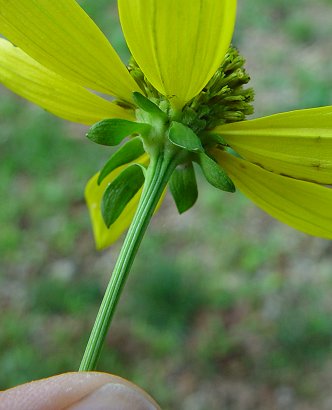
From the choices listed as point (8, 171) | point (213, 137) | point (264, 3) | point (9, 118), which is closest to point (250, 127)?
point (213, 137)

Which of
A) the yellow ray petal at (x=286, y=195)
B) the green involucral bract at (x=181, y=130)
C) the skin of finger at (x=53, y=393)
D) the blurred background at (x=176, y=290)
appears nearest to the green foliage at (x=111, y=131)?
the green involucral bract at (x=181, y=130)

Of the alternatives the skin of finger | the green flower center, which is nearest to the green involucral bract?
the green flower center

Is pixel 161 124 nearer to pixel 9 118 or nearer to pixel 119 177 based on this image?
pixel 119 177

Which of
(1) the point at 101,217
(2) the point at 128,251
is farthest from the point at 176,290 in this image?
(2) the point at 128,251

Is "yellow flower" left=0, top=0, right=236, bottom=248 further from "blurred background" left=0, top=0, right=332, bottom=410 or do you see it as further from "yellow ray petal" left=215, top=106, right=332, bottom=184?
"blurred background" left=0, top=0, right=332, bottom=410

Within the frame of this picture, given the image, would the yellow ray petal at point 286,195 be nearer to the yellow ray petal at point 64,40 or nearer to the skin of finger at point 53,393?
the yellow ray petal at point 64,40

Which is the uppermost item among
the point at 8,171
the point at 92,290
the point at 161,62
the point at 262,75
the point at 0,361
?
the point at 262,75
